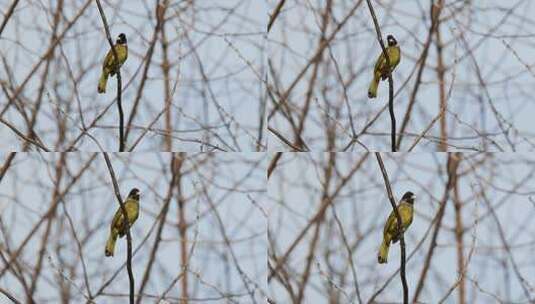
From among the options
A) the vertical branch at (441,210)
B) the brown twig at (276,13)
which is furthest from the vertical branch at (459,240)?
the brown twig at (276,13)

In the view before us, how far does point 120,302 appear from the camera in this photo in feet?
7.52

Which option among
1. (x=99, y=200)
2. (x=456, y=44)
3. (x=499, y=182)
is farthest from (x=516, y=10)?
(x=99, y=200)

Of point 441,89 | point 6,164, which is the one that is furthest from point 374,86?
point 6,164

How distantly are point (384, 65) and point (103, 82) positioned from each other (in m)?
0.67

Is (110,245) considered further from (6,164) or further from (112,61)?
(112,61)

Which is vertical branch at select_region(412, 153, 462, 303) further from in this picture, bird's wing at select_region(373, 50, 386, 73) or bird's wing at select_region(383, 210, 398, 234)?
bird's wing at select_region(373, 50, 386, 73)

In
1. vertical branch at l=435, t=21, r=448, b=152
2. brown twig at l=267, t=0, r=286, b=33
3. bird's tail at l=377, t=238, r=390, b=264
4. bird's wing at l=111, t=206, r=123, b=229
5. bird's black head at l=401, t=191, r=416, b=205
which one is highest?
brown twig at l=267, t=0, r=286, b=33

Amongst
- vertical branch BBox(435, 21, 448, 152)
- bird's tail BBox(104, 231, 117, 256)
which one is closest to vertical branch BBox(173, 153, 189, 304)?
bird's tail BBox(104, 231, 117, 256)

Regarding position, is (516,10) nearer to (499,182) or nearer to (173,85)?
(499,182)

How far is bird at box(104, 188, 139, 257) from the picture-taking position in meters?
2.31

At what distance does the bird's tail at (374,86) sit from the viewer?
2.26 metres

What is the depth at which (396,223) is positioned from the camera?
2273 mm

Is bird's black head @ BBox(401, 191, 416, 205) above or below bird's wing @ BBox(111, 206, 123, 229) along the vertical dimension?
above

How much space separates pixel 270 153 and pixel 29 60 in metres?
0.62
